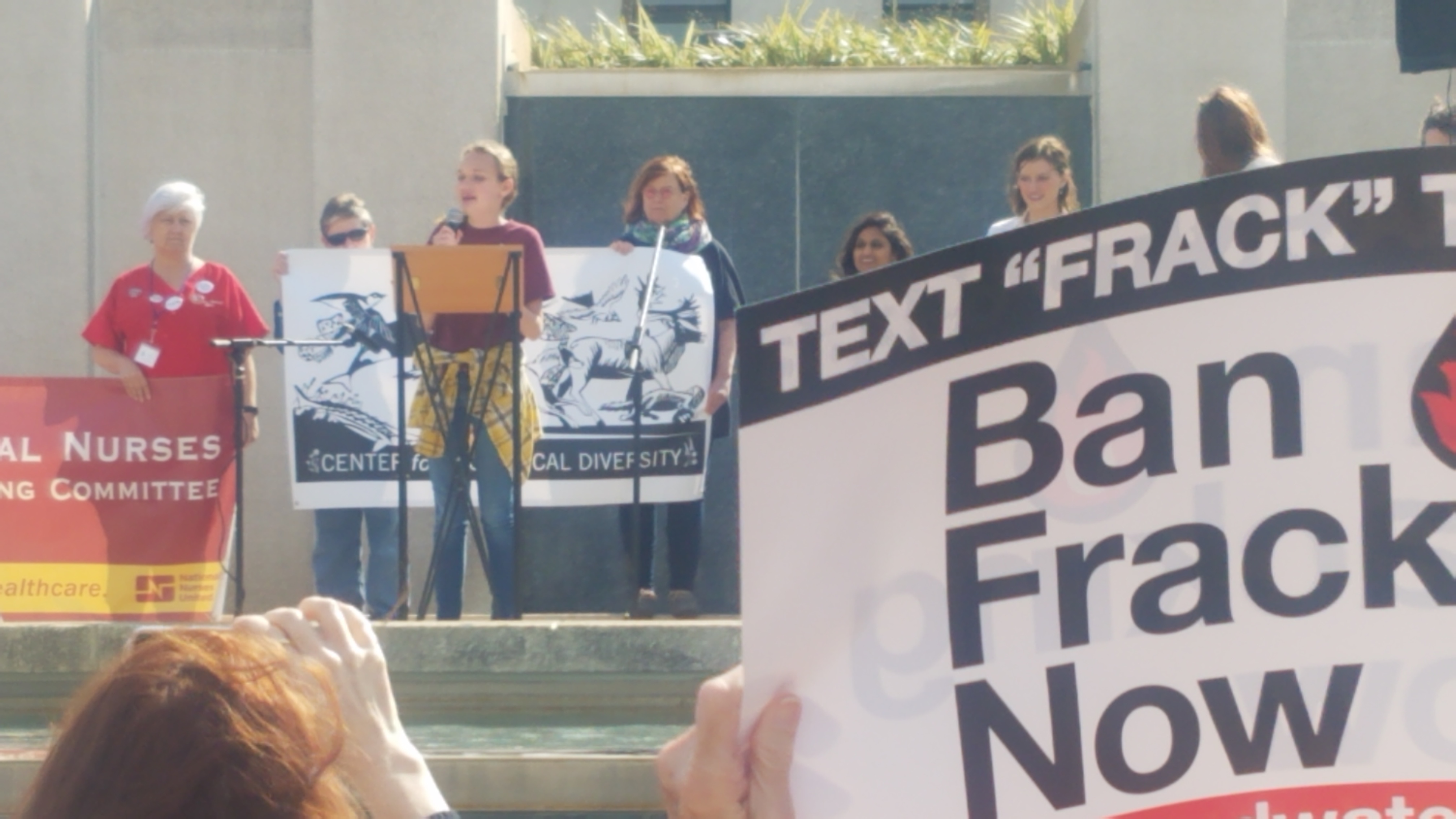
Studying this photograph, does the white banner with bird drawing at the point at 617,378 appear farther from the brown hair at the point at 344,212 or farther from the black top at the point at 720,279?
the brown hair at the point at 344,212

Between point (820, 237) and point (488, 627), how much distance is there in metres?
5.37

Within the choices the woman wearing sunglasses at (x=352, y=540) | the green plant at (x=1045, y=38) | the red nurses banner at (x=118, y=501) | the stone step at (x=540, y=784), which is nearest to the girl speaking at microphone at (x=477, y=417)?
the red nurses banner at (x=118, y=501)

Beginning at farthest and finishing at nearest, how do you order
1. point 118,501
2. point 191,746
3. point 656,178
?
point 656,178
point 118,501
point 191,746

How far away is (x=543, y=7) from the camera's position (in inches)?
748

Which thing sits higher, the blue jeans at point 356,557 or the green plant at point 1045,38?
the green plant at point 1045,38

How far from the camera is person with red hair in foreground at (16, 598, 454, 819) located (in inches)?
55.7

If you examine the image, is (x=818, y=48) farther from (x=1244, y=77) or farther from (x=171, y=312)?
(x=171, y=312)

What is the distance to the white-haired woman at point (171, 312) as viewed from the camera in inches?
283

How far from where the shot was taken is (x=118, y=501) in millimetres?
6902

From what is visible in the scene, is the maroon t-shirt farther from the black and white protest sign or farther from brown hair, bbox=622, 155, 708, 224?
the black and white protest sign

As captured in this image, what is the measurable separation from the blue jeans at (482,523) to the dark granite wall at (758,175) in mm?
3339

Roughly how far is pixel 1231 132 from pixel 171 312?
3924mm

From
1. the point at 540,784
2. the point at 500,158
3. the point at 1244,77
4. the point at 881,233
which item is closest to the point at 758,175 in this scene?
the point at 1244,77

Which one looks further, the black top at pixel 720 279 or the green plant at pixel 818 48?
the green plant at pixel 818 48
